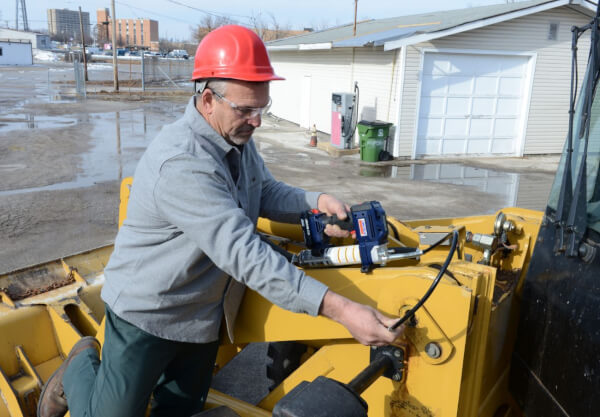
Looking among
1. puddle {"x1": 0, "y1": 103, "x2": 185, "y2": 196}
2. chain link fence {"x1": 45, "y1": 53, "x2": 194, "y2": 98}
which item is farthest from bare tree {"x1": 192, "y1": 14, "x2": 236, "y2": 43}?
puddle {"x1": 0, "y1": 103, "x2": 185, "y2": 196}

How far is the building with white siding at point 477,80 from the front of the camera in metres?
14.3

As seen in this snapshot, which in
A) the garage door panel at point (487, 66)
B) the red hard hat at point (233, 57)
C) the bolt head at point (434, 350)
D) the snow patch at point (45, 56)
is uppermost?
the snow patch at point (45, 56)

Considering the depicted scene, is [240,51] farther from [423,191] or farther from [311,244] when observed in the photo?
[423,191]

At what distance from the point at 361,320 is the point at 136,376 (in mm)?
1047

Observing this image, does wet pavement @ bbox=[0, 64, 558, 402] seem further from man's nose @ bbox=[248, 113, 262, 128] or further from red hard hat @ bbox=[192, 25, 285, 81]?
red hard hat @ bbox=[192, 25, 285, 81]

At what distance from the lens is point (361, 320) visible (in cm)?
189

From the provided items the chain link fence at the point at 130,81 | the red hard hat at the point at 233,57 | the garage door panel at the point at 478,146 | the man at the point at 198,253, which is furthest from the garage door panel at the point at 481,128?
the chain link fence at the point at 130,81

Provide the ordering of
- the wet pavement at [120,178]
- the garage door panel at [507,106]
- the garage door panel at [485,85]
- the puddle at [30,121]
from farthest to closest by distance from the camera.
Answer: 1. the puddle at [30,121]
2. the garage door panel at [507,106]
3. the garage door panel at [485,85]
4. the wet pavement at [120,178]

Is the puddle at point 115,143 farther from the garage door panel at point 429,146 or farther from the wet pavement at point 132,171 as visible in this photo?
the garage door panel at point 429,146

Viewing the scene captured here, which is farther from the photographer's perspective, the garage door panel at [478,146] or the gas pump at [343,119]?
the gas pump at [343,119]

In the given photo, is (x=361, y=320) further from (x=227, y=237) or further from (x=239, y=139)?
(x=239, y=139)

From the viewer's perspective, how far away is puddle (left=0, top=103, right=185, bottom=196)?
11.6 meters

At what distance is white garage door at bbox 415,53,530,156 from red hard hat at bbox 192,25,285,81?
13.1 meters

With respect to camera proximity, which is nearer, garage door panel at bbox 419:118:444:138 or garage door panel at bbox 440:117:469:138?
garage door panel at bbox 419:118:444:138
